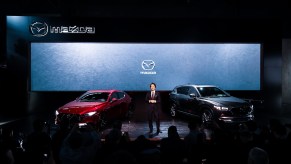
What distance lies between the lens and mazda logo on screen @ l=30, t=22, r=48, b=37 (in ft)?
49.2

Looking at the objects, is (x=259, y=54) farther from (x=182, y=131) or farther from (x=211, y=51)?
(x=182, y=131)

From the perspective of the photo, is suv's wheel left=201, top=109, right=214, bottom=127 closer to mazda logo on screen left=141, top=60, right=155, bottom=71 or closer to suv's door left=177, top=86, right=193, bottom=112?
suv's door left=177, top=86, right=193, bottom=112

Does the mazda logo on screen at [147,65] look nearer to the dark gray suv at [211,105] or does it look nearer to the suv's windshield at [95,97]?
the dark gray suv at [211,105]

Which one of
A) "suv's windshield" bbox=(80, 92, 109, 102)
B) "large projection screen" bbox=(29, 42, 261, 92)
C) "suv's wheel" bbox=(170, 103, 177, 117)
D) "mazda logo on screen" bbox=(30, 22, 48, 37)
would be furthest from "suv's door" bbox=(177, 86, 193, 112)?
"mazda logo on screen" bbox=(30, 22, 48, 37)

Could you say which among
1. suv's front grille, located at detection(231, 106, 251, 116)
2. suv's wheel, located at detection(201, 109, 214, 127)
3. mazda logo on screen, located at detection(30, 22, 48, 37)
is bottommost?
suv's wheel, located at detection(201, 109, 214, 127)

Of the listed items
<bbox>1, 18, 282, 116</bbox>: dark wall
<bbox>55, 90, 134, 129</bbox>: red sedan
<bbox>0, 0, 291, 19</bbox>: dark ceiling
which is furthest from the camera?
<bbox>0, 0, 291, 19</bbox>: dark ceiling

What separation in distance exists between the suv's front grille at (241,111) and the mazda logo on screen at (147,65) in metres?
5.96

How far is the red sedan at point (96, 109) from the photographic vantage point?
10547 millimetres

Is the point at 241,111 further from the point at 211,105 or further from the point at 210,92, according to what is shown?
the point at 210,92

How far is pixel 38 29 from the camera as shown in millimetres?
15031

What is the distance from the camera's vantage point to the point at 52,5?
1811cm

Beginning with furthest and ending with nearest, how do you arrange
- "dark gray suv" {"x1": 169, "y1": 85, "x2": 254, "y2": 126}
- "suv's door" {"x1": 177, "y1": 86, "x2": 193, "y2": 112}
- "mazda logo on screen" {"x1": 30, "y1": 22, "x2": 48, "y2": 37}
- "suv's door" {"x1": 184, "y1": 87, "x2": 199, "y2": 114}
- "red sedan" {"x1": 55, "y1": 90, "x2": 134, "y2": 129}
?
1. "mazda logo on screen" {"x1": 30, "y1": 22, "x2": 48, "y2": 37}
2. "suv's door" {"x1": 177, "y1": 86, "x2": 193, "y2": 112}
3. "suv's door" {"x1": 184, "y1": 87, "x2": 199, "y2": 114}
4. "dark gray suv" {"x1": 169, "y1": 85, "x2": 254, "y2": 126}
5. "red sedan" {"x1": 55, "y1": 90, "x2": 134, "y2": 129}

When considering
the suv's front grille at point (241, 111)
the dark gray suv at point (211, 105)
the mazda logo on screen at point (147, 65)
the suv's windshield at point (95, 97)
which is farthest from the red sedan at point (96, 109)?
the suv's front grille at point (241, 111)

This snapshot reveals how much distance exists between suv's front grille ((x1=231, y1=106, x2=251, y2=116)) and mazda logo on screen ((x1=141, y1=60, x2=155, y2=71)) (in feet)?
19.5
